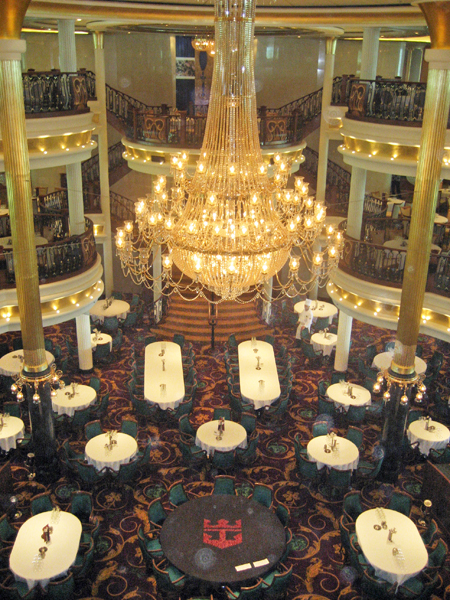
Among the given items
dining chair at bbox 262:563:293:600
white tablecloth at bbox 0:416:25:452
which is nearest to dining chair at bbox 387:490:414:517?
dining chair at bbox 262:563:293:600

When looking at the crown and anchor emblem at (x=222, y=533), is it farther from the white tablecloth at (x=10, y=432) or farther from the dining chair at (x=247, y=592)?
the white tablecloth at (x=10, y=432)

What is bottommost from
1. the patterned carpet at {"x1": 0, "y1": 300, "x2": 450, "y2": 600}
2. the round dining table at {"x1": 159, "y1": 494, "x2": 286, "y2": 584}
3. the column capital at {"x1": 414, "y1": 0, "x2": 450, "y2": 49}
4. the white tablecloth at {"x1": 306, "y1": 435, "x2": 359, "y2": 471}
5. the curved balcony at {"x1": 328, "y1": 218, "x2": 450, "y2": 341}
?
the patterned carpet at {"x1": 0, "y1": 300, "x2": 450, "y2": 600}

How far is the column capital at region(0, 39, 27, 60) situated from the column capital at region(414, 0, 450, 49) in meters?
5.23

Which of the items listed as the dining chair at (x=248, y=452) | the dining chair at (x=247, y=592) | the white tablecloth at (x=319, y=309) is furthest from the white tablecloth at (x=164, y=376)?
the dining chair at (x=247, y=592)

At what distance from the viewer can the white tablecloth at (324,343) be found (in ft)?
46.8

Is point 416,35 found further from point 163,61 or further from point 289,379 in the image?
point 289,379

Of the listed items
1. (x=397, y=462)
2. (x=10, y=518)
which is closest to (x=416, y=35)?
(x=397, y=462)

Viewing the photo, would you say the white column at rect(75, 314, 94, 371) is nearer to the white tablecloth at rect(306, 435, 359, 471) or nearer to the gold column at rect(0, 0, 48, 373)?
the gold column at rect(0, 0, 48, 373)

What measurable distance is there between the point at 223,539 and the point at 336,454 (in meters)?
2.62

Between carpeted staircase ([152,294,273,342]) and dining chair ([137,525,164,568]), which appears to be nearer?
dining chair ([137,525,164,568])

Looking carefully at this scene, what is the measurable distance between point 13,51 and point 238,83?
3925mm

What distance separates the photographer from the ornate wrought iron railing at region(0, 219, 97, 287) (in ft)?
35.1

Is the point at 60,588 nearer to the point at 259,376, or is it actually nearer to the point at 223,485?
the point at 223,485

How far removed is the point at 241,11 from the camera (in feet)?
18.6
